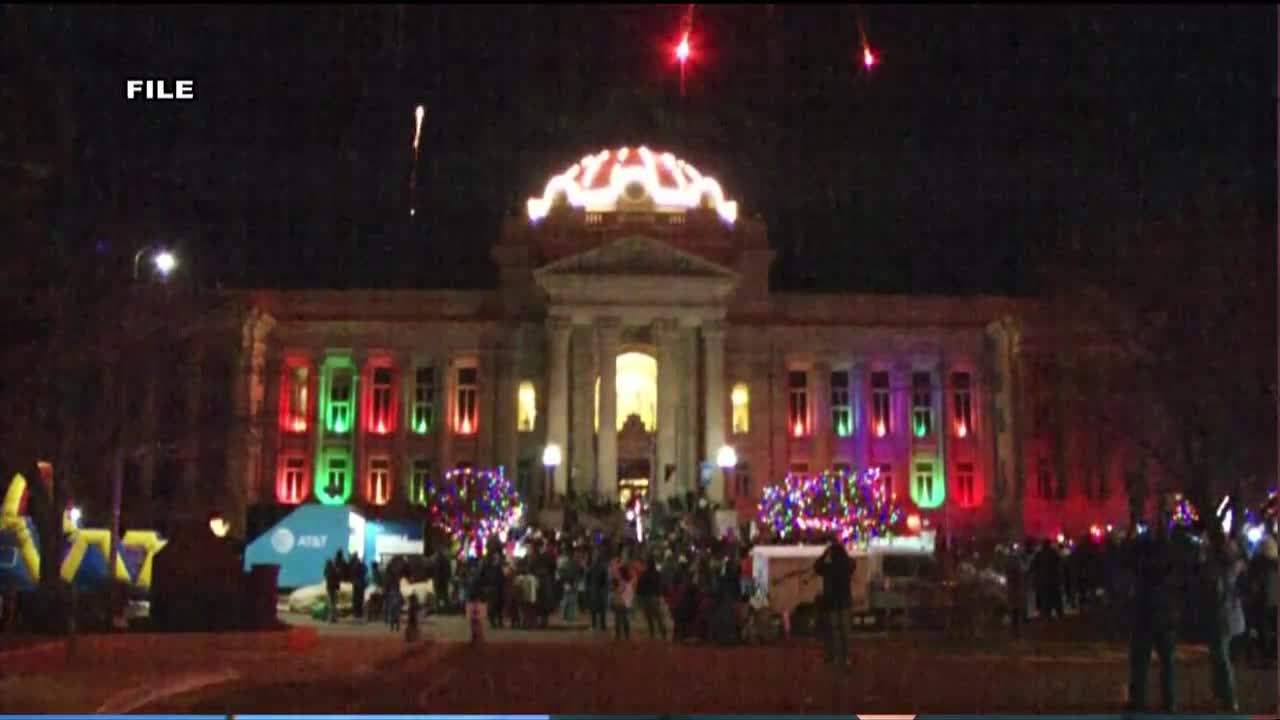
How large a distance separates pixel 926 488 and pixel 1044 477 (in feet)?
16.9

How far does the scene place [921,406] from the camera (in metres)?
62.9

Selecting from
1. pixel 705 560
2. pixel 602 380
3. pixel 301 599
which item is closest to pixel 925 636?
pixel 705 560

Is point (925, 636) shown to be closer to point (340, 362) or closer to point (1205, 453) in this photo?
point (1205, 453)

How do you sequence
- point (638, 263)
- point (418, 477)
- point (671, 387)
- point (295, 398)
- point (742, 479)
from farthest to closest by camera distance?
point (295, 398)
point (418, 477)
point (742, 479)
point (671, 387)
point (638, 263)

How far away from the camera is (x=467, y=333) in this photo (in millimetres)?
62375

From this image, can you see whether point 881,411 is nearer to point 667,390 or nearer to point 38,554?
point 667,390

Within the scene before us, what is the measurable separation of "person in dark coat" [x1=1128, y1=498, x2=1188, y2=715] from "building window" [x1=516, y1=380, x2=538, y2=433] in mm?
49739

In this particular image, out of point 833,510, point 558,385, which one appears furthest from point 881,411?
point 833,510

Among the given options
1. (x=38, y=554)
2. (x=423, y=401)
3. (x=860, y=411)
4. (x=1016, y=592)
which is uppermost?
(x=423, y=401)

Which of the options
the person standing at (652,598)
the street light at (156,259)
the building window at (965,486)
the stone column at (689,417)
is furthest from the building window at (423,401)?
the person standing at (652,598)

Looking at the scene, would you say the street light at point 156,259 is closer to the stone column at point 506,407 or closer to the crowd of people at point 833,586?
the crowd of people at point 833,586

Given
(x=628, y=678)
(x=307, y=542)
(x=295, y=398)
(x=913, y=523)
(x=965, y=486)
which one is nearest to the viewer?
(x=628, y=678)

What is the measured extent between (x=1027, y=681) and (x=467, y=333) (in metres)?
48.2

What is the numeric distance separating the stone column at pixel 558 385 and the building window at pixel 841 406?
1235cm
